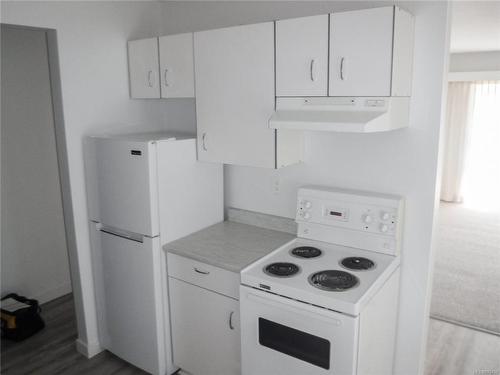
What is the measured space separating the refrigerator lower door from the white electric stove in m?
0.66

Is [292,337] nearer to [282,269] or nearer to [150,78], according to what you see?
[282,269]

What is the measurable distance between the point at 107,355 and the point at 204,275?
1.14 metres

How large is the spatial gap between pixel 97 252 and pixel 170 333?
74cm

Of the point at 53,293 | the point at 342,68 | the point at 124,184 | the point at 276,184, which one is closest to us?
A: the point at 342,68

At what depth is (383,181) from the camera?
2.45m

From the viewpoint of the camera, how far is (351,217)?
2.47 metres

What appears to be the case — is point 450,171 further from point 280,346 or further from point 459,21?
point 280,346

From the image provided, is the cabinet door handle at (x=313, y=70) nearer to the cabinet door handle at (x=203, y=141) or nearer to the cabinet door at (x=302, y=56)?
the cabinet door at (x=302, y=56)

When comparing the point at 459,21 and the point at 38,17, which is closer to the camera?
the point at 38,17

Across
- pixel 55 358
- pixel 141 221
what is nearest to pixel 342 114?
pixel 141 221

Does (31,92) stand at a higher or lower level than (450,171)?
higher

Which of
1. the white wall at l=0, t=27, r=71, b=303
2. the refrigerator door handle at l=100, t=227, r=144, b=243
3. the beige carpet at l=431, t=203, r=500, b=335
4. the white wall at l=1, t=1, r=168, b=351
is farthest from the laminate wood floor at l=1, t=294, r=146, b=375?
the beige carpet at l=431, t=203, r=500, b=335

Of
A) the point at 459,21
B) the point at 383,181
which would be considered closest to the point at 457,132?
the point at 459,21

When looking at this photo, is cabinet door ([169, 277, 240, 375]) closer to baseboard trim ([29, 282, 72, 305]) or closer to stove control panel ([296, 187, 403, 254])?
stove control panel ([296, 187, 403, 254])
